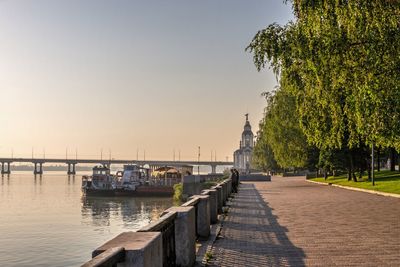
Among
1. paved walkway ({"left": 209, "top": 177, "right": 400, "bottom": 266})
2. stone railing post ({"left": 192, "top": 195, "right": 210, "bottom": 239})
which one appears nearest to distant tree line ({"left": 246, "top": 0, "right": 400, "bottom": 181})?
paved walkway ({"left": 209, "top": 177, "right": 400, "bottom": 266})

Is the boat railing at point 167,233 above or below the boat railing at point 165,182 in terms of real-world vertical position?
above

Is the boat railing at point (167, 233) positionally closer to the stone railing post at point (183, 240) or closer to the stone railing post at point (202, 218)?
the stone railing post at point (183, 240)

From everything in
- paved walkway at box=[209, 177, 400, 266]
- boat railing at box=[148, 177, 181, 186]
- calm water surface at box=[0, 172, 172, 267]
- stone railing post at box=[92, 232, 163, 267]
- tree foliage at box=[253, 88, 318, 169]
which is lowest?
calm water surface at box=[0, 172, 172, 267]

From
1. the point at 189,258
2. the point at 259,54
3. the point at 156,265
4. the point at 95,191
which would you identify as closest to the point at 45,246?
the point at 259,54

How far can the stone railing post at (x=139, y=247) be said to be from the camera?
5719 millimetres

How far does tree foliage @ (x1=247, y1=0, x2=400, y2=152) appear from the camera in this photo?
51.7 ft

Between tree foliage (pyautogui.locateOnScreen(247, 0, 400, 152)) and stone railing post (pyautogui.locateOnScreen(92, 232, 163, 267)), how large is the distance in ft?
35.9

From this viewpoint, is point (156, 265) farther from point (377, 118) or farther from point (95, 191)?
point (95, 191)

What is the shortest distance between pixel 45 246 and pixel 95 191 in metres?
51.1

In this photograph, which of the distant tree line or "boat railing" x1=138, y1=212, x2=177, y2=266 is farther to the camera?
the distant tree line

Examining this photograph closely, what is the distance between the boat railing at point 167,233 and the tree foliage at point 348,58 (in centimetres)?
888

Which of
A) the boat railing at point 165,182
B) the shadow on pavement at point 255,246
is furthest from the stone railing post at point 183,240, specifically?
the boat railing at point 165,182

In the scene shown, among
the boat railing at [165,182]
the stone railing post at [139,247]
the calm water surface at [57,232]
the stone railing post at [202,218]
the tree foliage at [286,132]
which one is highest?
the tree foliage at [286,132]

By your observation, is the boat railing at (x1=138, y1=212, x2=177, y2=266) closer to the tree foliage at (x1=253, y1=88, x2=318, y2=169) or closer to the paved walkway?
the paved walkway
